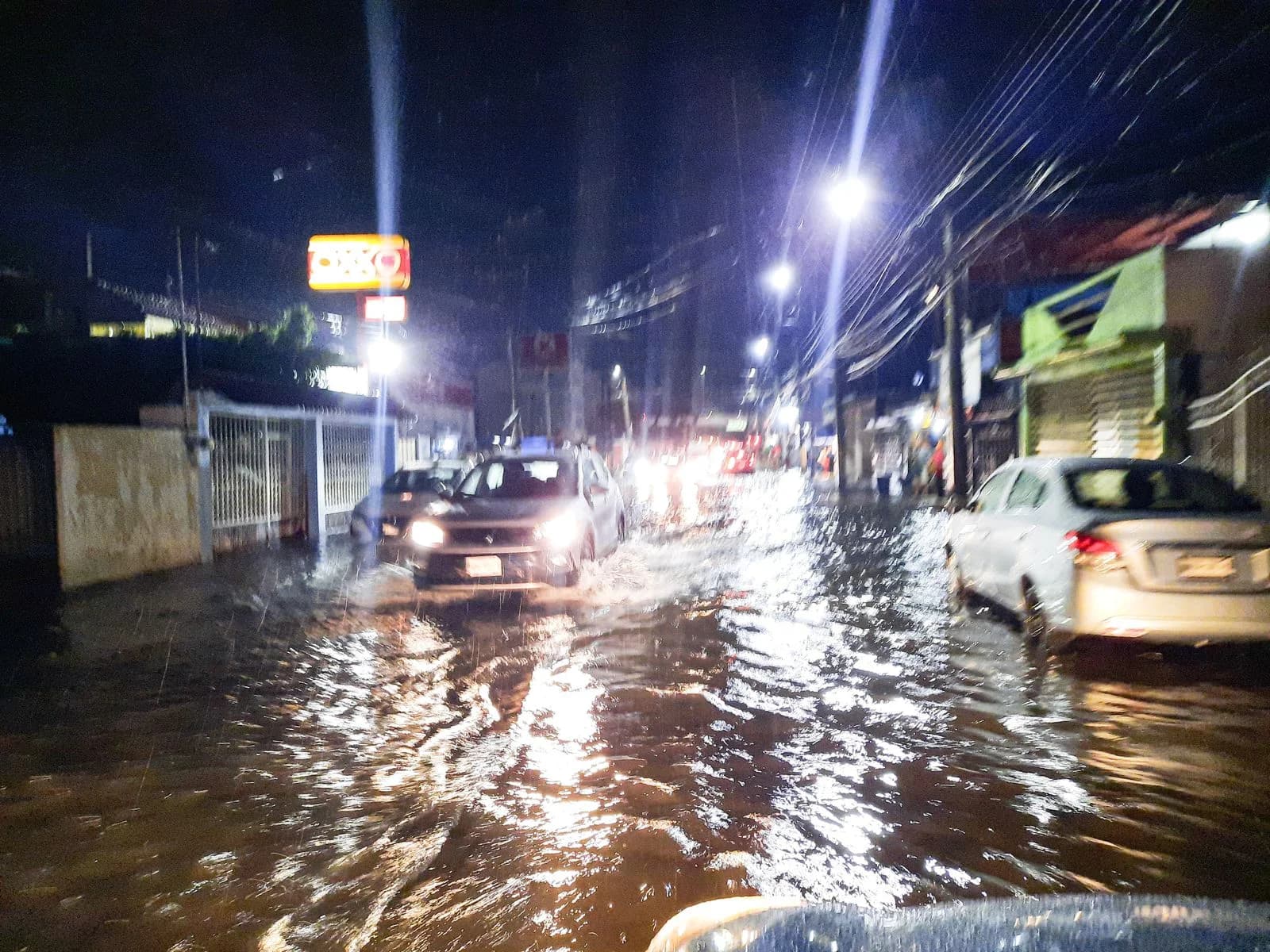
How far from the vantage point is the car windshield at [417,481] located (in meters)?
15.5

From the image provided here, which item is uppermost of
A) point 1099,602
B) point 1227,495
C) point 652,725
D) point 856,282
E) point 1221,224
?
point 856,282

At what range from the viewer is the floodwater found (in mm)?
3559

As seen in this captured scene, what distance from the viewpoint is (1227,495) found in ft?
23.6

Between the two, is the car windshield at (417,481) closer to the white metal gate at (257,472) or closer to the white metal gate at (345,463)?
the white metal gate at (257,472)

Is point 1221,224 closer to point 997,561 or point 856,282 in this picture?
point 997,561

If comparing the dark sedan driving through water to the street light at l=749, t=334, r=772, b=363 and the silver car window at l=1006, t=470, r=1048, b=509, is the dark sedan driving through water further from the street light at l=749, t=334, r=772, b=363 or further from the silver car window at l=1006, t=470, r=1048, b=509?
the street light at l=749, t=334, r=772, b=363

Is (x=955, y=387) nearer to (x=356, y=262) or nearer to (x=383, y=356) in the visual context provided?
(x=383, y=356)

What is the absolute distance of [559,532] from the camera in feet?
33.1

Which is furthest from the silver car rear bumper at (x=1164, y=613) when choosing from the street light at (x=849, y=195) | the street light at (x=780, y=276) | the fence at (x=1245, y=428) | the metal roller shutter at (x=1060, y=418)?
the street light at (x=780, y=276)

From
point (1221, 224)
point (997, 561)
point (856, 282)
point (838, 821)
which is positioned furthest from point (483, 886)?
point (856, 282)

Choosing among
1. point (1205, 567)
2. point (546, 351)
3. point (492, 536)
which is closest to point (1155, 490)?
point (1205, 567)

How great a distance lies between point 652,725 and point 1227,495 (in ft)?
16.6

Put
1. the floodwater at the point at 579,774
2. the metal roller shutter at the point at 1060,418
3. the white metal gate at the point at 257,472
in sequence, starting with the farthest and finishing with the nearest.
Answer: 1. the metal roller shutter at the point at 1060,418
2. the white metal gate at the point at 257,472
3. the floodwater at the point at 579,774

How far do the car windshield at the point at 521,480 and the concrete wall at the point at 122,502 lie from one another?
4.48m
